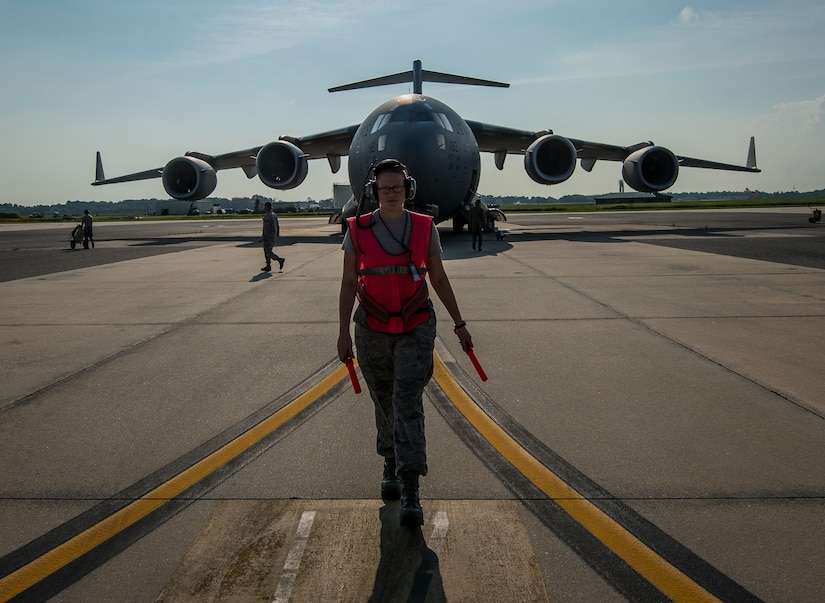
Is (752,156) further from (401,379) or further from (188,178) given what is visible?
(401,379)

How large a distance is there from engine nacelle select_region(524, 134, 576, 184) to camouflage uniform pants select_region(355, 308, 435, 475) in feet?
68.5

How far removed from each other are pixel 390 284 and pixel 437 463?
4.03 feet

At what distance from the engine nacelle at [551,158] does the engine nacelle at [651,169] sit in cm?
362

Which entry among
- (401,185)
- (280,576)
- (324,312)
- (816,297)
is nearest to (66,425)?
(280,576)

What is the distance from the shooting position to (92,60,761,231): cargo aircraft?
56.0 feet

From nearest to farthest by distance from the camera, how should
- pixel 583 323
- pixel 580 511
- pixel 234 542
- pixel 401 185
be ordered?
1. pixel 234 542
2. pixel 580 511
3. pixel 401 185
4. pixel 583 323

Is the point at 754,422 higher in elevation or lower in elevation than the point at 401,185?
lower

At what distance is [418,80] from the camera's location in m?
26.9

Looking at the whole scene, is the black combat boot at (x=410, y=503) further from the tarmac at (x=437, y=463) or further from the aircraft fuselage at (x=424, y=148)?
the aircraft fuselage at (x=424, y=148)

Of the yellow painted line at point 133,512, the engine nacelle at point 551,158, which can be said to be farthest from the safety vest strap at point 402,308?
the engine nacelle at point 551,158

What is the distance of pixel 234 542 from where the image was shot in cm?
314

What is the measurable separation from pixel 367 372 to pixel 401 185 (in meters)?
1.07

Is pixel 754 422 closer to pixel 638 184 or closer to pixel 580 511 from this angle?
pixel 580 511

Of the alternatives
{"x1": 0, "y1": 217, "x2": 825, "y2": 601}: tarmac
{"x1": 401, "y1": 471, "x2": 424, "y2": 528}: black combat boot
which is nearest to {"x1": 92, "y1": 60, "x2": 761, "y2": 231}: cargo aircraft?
{"x1": 0, "y1": 217, "x2": 825, "y2": 601}: tarmac
